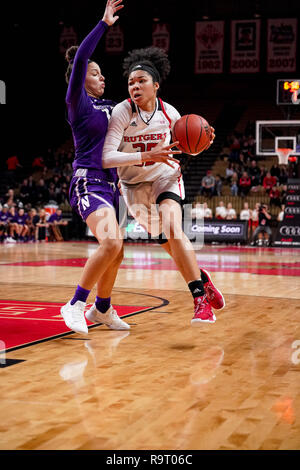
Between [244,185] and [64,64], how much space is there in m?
11.1

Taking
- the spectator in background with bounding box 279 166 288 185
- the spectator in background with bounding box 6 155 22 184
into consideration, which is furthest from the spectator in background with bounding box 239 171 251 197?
the spectator in background with bounding box 6 155 22 184

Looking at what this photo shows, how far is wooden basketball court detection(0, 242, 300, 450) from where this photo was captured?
2.40 meters

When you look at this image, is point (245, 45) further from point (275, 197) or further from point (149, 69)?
point (149, 69)

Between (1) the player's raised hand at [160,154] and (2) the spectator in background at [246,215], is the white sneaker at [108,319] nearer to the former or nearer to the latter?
(1) the player's raised hand at [160,154]

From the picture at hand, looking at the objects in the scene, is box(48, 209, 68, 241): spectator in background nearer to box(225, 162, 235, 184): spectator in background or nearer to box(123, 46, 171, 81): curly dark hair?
box(225, 162, 235, 184): spectator in background

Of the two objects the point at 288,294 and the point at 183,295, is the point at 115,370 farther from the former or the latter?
the point at 288,294

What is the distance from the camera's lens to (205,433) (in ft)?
7.95

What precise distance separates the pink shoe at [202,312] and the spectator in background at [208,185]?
743 inches

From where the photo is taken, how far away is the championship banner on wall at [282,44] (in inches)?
876

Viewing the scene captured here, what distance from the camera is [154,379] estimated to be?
334 cm

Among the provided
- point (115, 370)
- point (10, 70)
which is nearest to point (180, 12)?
point (10, 70)

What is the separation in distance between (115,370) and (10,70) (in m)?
25.3

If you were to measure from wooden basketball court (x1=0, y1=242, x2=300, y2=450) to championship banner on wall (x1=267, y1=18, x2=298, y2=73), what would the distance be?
17335 mm
